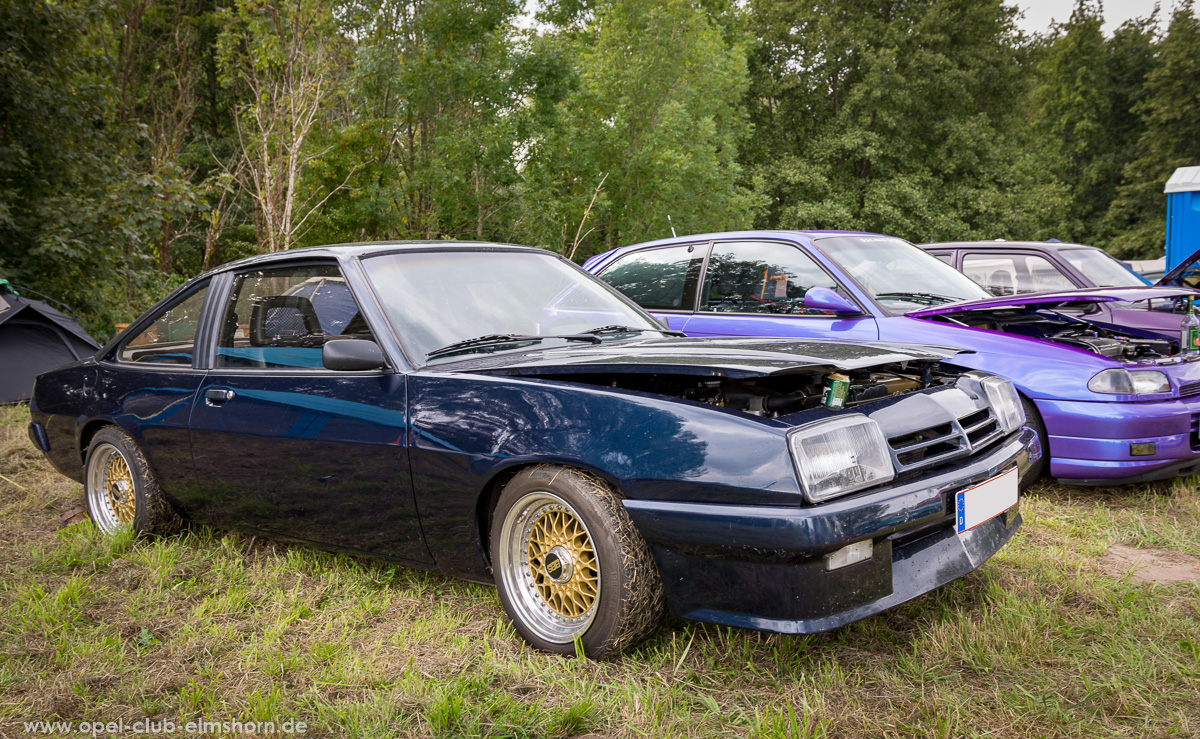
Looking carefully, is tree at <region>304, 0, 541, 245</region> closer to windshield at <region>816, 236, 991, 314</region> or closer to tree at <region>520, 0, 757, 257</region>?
tree at <region>520, 0, 757, 257</region>

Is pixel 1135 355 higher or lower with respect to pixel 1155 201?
lower

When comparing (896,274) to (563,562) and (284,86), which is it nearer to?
(563,562)

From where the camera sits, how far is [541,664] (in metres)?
2.64

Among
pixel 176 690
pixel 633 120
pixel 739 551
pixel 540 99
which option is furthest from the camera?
pixel 633 120

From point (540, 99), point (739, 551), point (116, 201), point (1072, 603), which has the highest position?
point (540, 99)

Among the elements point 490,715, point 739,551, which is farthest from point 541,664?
point 739,551

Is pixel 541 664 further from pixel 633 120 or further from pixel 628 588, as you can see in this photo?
pixel 633 120

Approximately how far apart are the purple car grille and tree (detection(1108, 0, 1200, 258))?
35.0 m

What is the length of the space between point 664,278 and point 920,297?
175 centimetres

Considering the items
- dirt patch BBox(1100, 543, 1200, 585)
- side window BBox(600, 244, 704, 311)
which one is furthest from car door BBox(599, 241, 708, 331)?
dirt patch BBox(1100, 543, 1200, 585)

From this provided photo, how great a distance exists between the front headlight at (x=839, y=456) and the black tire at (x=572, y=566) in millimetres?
543

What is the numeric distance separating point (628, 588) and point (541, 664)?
45cm

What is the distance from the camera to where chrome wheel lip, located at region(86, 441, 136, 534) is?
429cm

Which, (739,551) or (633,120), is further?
(633,120)
